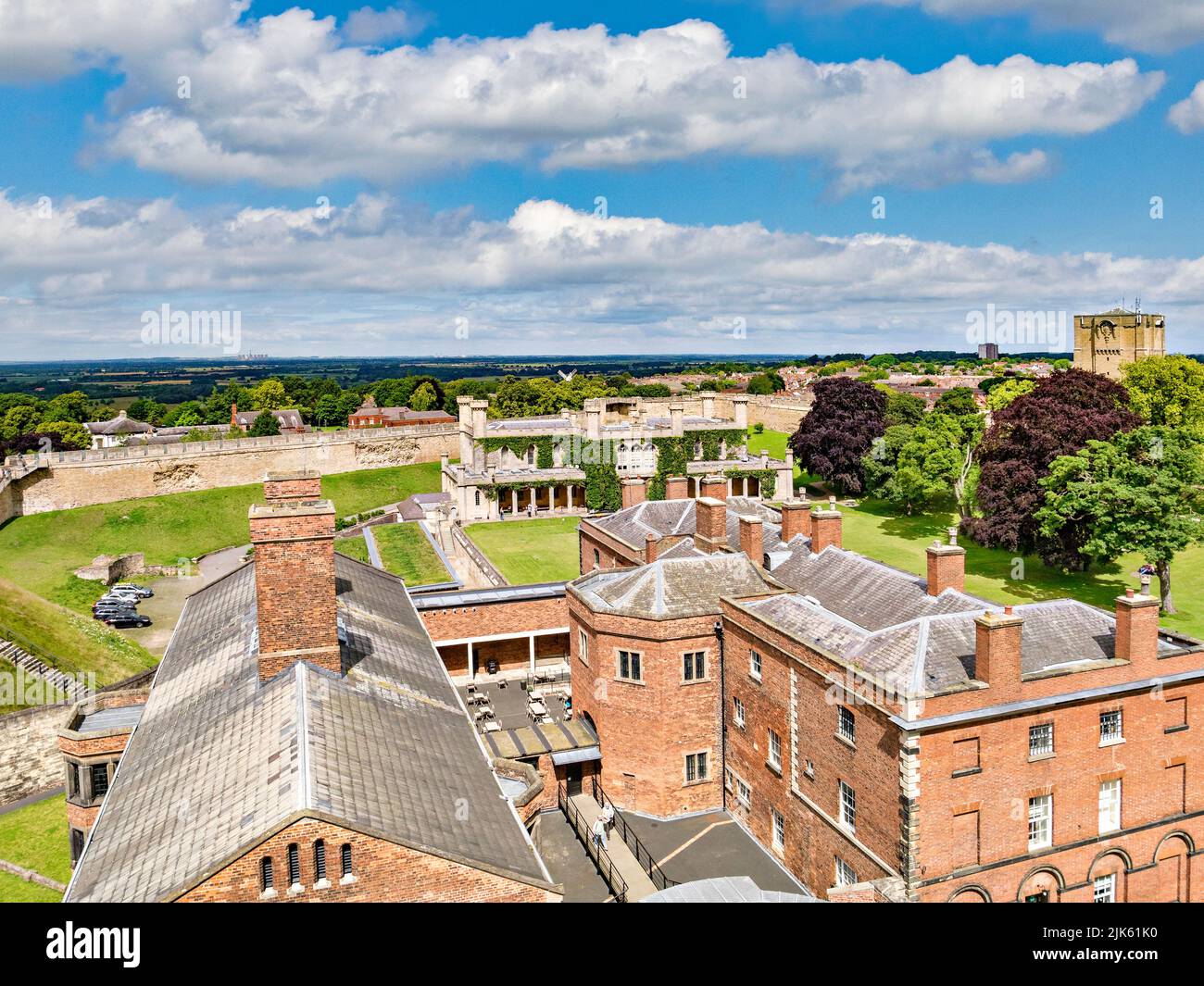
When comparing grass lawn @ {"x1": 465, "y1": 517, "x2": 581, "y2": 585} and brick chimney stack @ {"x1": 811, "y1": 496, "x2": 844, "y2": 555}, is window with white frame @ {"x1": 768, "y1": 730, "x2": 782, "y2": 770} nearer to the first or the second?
brick chimney stack @ {"x1": 811, "y1": 496, "x2": 844, "y2": 555}

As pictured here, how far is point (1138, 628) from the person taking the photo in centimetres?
2067

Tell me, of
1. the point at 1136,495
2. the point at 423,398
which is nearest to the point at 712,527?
the point at 1136,495

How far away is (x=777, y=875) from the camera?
78.6 feet

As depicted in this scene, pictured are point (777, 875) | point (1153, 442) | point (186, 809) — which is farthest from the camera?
point (1153, 442)

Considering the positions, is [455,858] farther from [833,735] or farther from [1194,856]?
[1194,856]

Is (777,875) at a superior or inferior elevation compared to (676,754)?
inferior

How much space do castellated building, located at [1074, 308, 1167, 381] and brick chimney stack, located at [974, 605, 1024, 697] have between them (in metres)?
107

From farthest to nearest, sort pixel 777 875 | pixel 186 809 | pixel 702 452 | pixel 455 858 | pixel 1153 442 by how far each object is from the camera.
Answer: pixel 702 452, pixel 1153 442, pixel 777 875, pixel 186 809, pixel 455 858

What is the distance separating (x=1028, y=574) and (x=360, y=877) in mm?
44104

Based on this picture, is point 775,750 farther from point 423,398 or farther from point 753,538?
point 423,398

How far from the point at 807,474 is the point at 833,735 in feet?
201

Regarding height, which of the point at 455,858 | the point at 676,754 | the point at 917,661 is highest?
the point at 917,661
